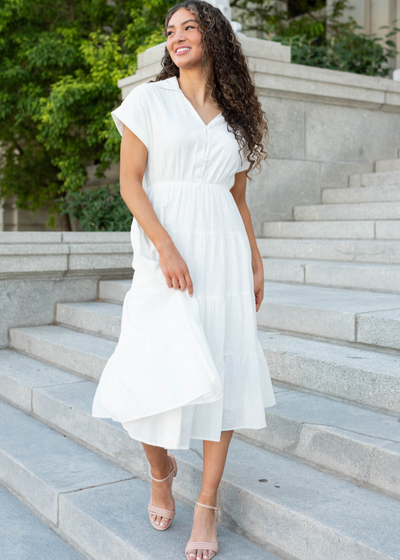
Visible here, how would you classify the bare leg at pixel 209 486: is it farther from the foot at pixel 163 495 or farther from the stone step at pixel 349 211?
the stone step at pixel 349 211

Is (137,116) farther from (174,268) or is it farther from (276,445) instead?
(276,445)

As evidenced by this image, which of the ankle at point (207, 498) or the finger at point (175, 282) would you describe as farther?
the ankle at point (207, 498)

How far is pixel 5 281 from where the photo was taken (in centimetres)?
549

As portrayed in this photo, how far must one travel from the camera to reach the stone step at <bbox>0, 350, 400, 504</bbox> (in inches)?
Answer: 102

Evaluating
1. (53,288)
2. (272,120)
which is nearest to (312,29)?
(272,120)

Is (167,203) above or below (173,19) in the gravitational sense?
below

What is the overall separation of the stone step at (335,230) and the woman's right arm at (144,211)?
12.0 feet

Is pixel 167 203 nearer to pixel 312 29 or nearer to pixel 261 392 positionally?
pixel 261 392

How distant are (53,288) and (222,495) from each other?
3483 mm

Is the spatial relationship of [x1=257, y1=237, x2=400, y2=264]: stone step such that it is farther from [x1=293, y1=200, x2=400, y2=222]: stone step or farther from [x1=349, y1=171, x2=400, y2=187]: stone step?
[x1=349, y1=171, x2=400, y2=187]: stone step

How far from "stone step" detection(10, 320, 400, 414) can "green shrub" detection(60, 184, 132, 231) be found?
12.8ft

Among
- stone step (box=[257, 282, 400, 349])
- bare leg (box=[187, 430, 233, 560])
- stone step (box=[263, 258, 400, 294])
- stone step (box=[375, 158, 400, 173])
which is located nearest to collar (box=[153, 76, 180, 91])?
bare leg (box=[187, 430, 233, 560])

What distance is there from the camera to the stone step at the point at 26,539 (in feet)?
9.17

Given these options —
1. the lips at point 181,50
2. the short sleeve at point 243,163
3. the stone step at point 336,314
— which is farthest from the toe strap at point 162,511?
the lips at point 181,50
